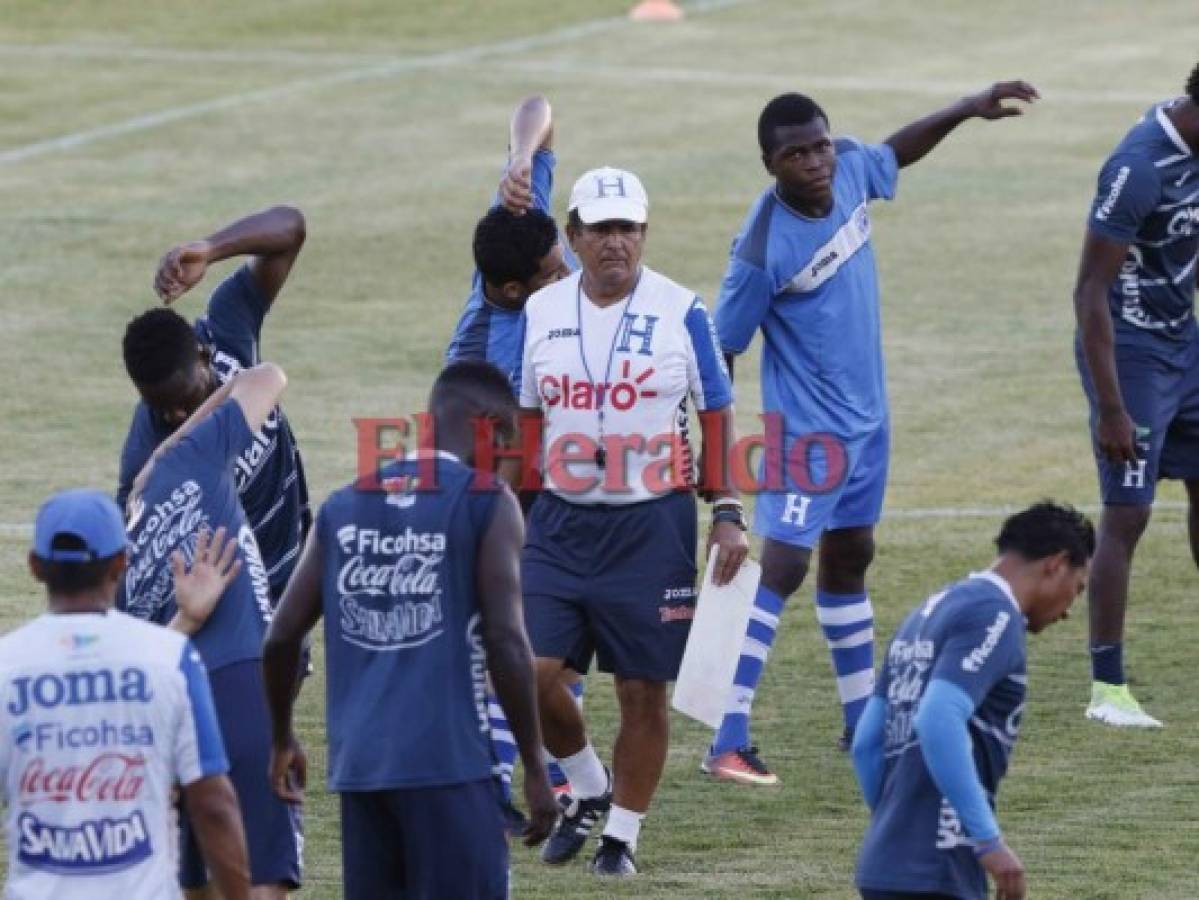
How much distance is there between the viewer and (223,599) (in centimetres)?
776

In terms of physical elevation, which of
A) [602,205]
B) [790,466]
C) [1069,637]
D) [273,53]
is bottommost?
[1069,637]

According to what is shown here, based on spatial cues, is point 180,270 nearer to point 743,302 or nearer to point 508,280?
point 508,280

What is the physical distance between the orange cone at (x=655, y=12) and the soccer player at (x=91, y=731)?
26.0m

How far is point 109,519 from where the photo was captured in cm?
627

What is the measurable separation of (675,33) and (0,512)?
17553 mm

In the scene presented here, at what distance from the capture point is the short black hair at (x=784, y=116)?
395 inches

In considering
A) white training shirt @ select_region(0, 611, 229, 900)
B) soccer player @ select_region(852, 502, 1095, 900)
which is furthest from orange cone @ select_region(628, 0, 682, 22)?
white training shirt @ select_region(0, 611, 229, 900)

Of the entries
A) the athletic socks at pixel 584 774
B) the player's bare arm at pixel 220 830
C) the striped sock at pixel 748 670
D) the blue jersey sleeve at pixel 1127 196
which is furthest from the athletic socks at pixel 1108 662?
Result: the player's bare arm at pixel 220 830

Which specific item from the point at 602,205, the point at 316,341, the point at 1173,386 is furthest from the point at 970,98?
the point at 316,341

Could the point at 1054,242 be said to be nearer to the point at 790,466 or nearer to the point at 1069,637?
the point at 1069,637

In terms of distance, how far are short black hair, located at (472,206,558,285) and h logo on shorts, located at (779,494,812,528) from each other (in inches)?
52.4

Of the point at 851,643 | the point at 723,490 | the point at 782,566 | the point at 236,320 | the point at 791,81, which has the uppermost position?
the point at 791,81

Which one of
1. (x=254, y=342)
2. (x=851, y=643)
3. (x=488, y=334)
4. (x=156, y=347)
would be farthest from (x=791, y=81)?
(x=156, y=347)

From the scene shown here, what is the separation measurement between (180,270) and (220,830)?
2888 millimetres
